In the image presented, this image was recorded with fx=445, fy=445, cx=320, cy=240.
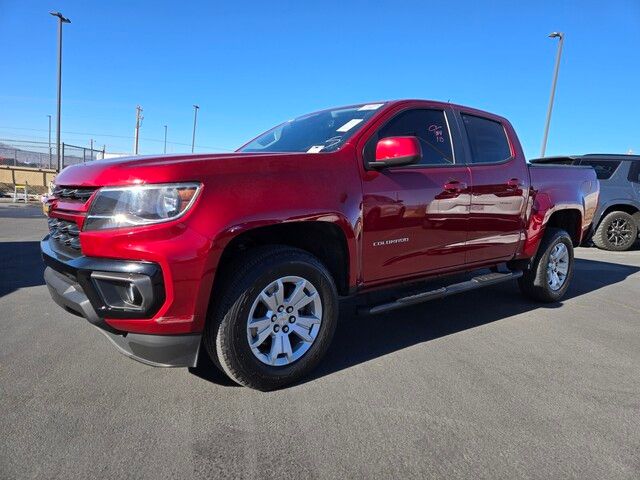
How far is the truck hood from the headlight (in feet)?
0.14

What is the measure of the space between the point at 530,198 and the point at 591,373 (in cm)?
194

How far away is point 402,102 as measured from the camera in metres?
3.56

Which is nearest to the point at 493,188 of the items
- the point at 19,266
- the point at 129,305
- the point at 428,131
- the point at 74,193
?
the point at 428,131

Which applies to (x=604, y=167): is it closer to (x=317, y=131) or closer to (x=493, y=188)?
(x=493, y=188)

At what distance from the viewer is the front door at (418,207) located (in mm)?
3139

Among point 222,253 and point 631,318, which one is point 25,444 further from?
point 631,318

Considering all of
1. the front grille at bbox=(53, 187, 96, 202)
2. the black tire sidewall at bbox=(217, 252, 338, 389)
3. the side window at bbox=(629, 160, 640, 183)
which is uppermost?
the side window at bbox=(629, 160, 640, 183)

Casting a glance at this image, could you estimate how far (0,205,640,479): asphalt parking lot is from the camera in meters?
2.08

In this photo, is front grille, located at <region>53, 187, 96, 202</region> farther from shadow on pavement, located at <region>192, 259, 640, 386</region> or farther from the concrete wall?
the concrete wall

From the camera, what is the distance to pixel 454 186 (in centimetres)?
367

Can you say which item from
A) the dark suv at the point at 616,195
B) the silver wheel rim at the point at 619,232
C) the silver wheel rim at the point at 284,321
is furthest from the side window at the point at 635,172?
the silver wheel rim at the point at 284,321

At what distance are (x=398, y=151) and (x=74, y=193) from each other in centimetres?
202

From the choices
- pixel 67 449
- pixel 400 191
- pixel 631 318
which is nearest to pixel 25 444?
pixel 67 449

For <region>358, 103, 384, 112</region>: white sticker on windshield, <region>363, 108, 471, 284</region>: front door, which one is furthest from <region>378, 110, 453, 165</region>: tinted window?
<region>358, 103, 384, 112</region>: white sticker on windshield
